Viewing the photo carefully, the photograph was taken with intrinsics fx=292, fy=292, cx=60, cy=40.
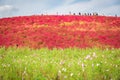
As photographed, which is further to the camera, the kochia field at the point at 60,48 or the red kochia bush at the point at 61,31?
the red kochia bush at the point at 61,31

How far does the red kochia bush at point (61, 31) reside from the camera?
17375 millimetres

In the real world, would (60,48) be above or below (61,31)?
below

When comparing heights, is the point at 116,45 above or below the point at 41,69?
below

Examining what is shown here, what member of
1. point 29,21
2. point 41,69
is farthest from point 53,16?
point 41,69

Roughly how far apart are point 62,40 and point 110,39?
2956 mm

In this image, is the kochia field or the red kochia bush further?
the red kochia bush

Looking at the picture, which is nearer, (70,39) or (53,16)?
(70,39)

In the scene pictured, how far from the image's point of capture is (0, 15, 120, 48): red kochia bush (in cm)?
1738

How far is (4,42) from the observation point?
59.1 feet

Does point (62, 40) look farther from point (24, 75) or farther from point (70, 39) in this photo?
point (24, 75)

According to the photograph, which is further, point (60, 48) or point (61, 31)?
point (61, 31)

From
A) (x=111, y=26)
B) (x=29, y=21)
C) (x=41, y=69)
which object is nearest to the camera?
(x=41, y=69)

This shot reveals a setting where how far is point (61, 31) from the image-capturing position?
2067cm

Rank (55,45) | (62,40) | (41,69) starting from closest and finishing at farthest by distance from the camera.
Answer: (41,69) → (55,45) → (62,40)
